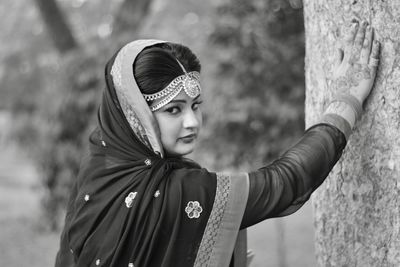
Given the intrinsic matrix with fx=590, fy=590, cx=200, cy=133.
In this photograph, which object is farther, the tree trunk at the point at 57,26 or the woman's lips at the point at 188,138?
the tree trunk at the point at 57,26

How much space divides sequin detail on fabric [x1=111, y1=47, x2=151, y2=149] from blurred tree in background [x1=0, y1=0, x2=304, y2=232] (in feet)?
9.79

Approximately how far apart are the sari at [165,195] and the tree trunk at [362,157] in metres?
0.19

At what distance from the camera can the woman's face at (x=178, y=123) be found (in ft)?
7.01

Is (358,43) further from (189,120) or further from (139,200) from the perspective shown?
(139,200)

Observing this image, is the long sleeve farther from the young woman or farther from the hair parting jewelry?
the hair parting jewelry

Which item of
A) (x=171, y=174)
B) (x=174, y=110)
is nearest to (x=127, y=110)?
(x=174, y=110)

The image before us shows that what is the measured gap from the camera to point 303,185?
196 cm

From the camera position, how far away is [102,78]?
22.1 feet

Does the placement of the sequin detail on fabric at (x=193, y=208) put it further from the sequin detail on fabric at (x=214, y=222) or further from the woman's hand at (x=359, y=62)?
the woman's hand at (x=359, y=62)

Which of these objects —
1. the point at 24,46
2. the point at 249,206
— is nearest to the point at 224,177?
the point at 249,206

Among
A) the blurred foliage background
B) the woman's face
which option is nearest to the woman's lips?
the woman's face

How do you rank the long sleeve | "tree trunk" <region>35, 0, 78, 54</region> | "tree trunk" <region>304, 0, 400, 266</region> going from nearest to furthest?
1. the long sleeve
2. "tree trunk" <region>304, 0, 400, 266</region>
3. "tree trunk" <region>35, 0, 78, 54</region>

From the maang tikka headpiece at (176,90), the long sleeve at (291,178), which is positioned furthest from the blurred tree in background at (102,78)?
the long sleeve at (291,178)

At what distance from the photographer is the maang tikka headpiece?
6.93 feet
